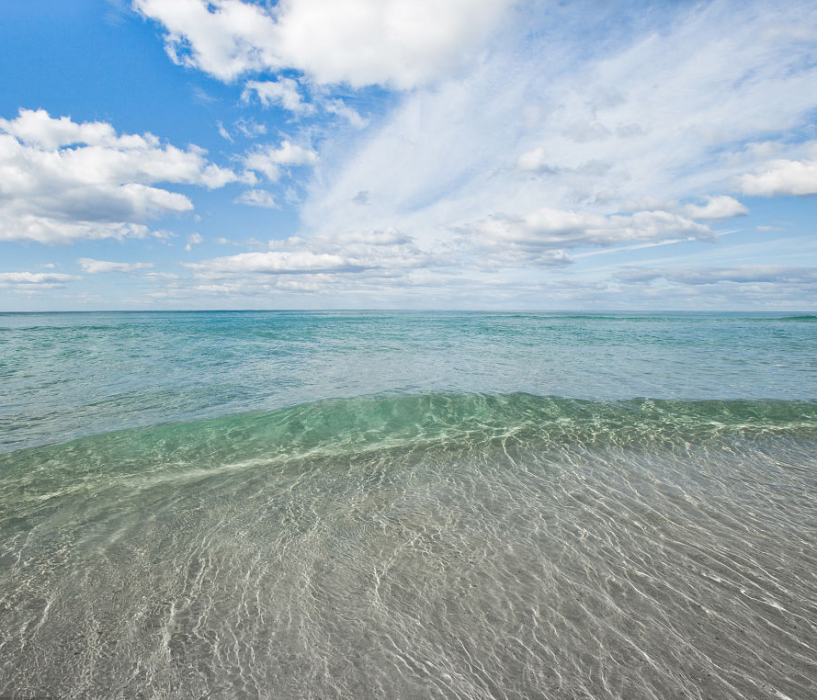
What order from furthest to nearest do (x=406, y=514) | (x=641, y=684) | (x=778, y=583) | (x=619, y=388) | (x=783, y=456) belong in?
(x=619, y=388), (x=783, y=456), (x=406, y=514), (x=778, y=583), (x=641, y=684)

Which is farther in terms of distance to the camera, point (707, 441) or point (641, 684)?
point (707, 441)

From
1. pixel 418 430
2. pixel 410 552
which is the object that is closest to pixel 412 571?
pixel 410 552

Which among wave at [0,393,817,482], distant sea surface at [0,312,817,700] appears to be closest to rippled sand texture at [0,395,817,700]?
distant sea surface at [0,312,817,700]

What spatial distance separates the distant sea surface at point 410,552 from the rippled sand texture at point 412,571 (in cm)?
2

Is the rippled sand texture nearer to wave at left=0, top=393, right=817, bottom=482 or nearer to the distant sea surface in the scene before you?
the distant sea surface

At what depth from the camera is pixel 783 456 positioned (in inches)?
293

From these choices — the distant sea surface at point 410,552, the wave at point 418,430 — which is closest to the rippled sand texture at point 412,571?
the distant sea surface at point 410,552

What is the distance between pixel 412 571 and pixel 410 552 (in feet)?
1.11

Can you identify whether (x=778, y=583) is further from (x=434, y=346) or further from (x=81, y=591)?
(x=434, y=346)

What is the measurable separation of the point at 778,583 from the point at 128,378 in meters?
17.7

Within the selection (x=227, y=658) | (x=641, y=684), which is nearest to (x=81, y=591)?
(x=227, y=658)

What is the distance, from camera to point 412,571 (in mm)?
4289

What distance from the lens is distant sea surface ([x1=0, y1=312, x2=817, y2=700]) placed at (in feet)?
10.3

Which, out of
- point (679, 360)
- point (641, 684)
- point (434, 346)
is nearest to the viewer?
point (641, 684)
